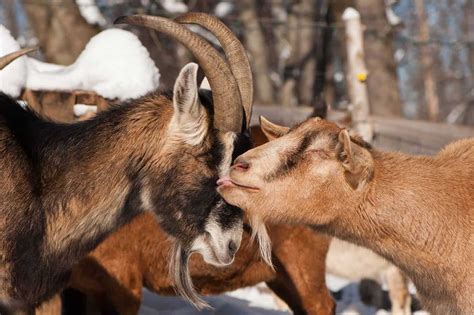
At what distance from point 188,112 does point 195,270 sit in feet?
6.09

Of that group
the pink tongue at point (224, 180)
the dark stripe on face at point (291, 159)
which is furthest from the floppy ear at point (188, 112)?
the dark stripe on face at point (291, 159)

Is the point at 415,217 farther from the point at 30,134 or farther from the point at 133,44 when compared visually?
the point at 133,44

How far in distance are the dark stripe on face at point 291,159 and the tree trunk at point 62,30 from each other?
7.42m

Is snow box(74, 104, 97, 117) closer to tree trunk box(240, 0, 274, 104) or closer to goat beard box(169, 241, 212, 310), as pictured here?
goat beard box(169, 241, 212, 310)

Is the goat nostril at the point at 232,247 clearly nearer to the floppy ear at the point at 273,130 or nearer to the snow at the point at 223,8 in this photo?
the floppy ear at the point at 273,130

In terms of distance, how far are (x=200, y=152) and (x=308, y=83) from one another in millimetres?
16210

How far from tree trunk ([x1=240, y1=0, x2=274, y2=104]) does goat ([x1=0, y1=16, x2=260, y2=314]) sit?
1488cm

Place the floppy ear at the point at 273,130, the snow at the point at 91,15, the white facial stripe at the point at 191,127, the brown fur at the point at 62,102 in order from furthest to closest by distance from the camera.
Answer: the snow at the point at 91,15 → the brown fur at the point at 62,102 → the white facial stripe at the point at 191,127 → the floppy ear at the point at 273,130

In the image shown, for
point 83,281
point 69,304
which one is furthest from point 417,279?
point 69,304

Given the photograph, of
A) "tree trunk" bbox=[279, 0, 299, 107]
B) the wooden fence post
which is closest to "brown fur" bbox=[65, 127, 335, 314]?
the wooden fence post

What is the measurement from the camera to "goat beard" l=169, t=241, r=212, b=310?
576 cm

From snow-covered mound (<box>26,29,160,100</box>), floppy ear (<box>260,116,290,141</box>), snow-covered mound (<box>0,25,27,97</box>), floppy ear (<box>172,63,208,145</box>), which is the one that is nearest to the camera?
floppy ear (<box>260,116,290,141</box>)

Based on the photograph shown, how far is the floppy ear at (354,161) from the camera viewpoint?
14.9 feet

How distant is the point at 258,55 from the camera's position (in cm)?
2158
